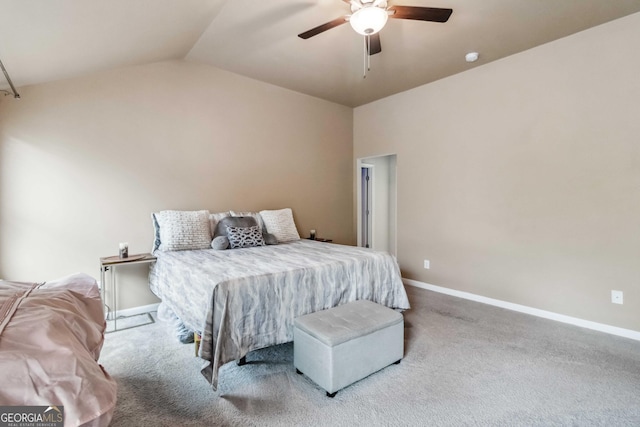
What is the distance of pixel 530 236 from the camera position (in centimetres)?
328

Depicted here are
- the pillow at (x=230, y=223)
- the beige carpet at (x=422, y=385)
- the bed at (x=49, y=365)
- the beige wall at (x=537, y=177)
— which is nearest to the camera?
the bed at (x=49, y=365)

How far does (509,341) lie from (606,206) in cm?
157

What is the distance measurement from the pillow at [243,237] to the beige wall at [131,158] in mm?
640

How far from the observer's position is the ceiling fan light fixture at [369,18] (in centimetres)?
202

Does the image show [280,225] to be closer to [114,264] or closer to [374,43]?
[114,264]

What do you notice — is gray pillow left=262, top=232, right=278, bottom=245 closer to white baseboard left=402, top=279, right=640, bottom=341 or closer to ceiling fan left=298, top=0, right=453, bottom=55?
white baseboard left=402, top=279, right=640, bottom=341

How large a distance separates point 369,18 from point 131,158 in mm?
2794

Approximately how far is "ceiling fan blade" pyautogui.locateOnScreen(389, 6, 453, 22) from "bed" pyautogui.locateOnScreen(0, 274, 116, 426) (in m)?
2.49

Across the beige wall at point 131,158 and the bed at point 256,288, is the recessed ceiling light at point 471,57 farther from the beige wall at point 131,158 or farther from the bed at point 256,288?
the bed at point 256,288

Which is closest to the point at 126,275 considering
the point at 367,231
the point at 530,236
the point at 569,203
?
the point at 367,231

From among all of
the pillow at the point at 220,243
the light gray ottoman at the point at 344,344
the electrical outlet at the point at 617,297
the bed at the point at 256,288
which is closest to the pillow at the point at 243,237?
the pillow at the point at 220,243

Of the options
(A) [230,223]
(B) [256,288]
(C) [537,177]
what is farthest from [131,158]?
(C) [537,177]

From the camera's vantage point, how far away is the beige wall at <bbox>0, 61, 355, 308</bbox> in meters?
2.81

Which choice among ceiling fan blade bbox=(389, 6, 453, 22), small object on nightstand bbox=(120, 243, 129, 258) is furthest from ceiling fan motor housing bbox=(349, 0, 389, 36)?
small object on nightstand bbox=(120, 243, 129, 258)
